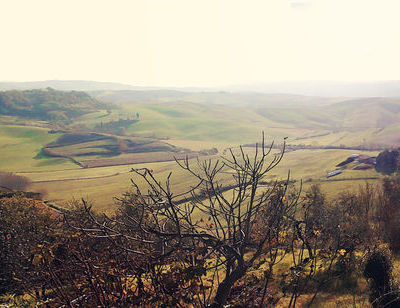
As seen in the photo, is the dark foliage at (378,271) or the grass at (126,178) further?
the grass at (126,178)

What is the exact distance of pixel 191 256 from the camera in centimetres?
966

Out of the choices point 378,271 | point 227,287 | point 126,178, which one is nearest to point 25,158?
point 126,178

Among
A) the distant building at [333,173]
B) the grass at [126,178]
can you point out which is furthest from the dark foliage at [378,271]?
the distant building at [333,173]

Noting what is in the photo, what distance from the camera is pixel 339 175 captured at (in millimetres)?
113312

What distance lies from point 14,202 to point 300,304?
28781 mm

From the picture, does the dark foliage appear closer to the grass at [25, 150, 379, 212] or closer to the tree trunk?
the tree trunk

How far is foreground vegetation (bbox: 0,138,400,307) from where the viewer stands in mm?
8828

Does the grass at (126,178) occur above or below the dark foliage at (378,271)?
below

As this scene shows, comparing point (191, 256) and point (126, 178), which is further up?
point (191, 256)

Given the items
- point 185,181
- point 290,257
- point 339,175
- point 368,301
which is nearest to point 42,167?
point 185,181

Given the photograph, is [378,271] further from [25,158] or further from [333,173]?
[25,158]

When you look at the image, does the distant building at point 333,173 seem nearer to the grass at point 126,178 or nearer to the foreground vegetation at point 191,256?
the grass at point 126,178

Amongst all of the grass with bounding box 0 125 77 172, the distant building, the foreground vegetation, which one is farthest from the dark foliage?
the grass with bounding box 0 125 77 172

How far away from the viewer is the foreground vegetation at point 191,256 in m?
8.83
